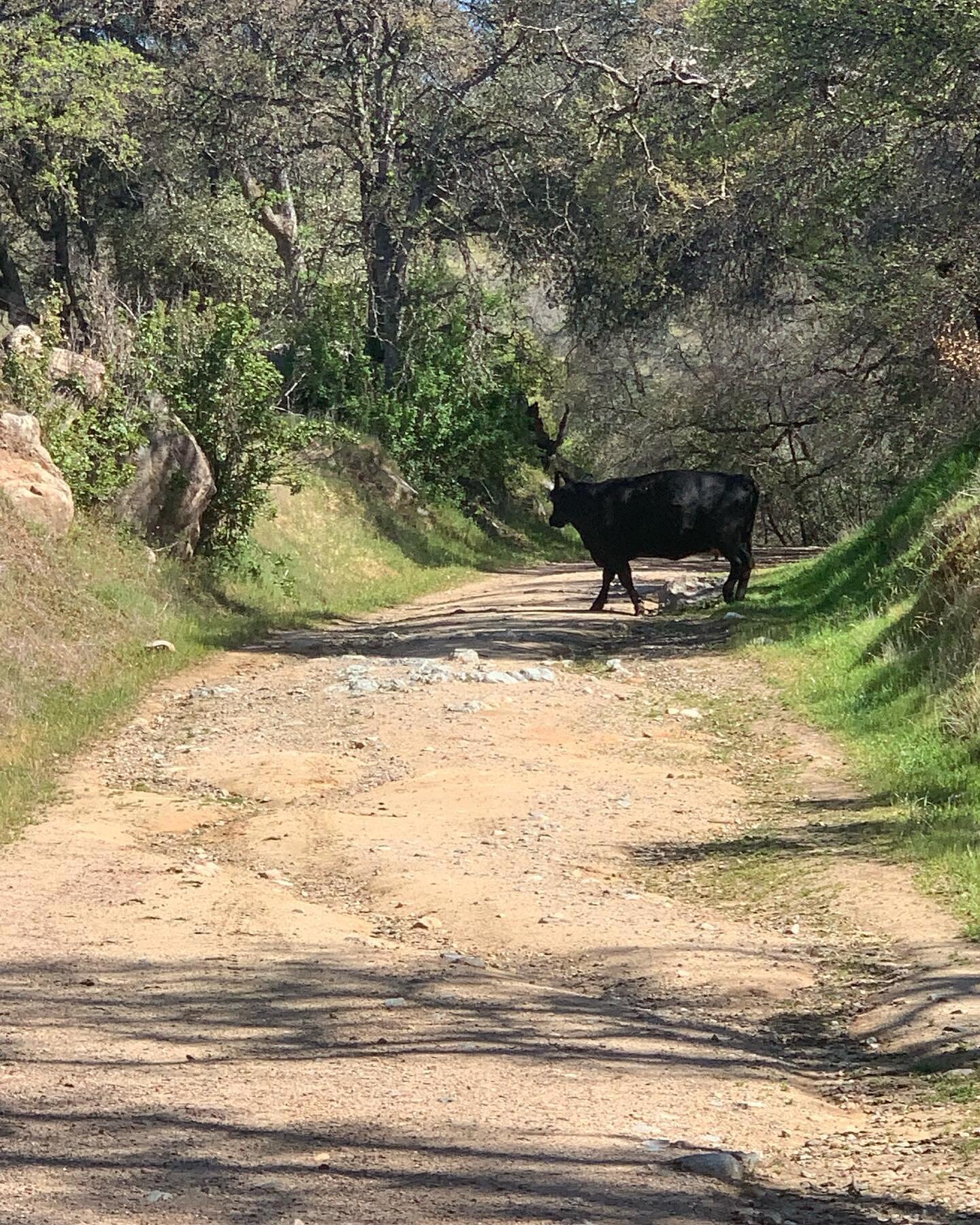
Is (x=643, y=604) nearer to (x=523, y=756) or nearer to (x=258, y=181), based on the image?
(x=523, y=756)

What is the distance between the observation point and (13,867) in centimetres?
959

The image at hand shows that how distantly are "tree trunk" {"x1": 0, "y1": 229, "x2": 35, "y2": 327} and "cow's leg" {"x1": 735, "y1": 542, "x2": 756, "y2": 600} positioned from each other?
645 inches

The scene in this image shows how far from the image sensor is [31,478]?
59.9 feet

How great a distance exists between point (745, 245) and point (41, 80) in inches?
473

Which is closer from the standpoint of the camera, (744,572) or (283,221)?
Answer: (744,572)

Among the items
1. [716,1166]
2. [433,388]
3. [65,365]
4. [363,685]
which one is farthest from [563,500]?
[716,1166]

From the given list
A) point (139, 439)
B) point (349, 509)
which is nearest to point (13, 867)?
point (139, 439)

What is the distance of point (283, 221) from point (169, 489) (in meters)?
16.4

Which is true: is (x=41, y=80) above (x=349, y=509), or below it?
above

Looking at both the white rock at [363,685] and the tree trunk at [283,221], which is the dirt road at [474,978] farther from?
the tree trunk at [283,221]

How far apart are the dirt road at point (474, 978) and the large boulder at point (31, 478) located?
13.2 feet

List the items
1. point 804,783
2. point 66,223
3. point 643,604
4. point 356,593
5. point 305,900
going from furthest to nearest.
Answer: point 66,223 → point 356,593 → point 643,604 → point 804,783 → point 305,900

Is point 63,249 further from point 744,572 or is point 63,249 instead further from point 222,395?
point 744,572

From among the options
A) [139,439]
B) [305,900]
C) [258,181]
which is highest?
[258,181]
